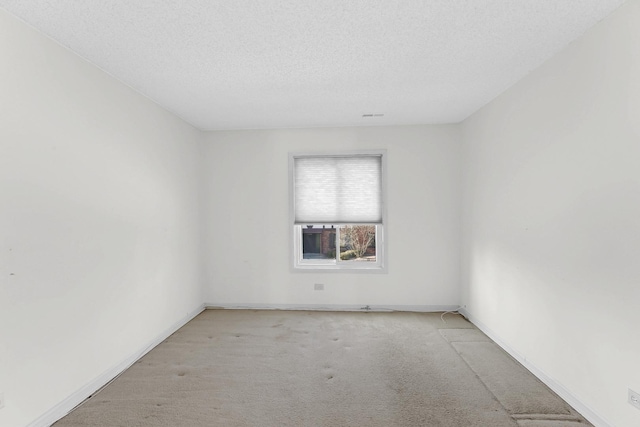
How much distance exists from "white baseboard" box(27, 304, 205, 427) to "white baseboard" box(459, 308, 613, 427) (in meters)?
3.69

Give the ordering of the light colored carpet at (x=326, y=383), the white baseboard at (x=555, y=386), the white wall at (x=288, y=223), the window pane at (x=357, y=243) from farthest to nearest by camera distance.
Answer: the window pane at (x=357, y=243) < the white wall at (x=288, y=223) < the light colored carpet at (x=326, y=383) < the white baseboard at (x=555, y=386)

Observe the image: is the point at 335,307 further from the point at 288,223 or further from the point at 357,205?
the point at 357,205

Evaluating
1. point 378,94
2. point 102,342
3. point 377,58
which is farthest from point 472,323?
point 102,342

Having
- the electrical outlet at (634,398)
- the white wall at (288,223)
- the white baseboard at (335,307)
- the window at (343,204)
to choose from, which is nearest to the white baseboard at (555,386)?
the electrical outlet at (634,398)

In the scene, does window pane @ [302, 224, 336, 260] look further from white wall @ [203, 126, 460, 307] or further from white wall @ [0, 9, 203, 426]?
white wall @ [0, 9, 203, 426]

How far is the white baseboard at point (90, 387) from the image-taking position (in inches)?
86.0

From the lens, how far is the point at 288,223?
469cm

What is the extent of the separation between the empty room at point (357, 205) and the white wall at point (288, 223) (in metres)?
0.04

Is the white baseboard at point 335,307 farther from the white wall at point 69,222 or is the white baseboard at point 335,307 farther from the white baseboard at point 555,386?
the white wall at point 69,222

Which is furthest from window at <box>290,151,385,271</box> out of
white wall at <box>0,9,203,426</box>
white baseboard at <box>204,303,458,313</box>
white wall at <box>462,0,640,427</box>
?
white wall at <box>0,9,203,426</box>

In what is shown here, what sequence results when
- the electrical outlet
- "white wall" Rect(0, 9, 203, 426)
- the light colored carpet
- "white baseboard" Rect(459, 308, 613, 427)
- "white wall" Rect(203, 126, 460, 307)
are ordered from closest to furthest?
the electrical outlet → "white wall" Rect(0, 9, 203, 426) → "white baseboard" Rect(459, 308, 613, 427) → the light colored carpet → "white wall" Rect(203, 126, 460, 307)

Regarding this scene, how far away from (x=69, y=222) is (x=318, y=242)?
3.13 m

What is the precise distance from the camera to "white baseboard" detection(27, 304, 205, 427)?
7.16ft

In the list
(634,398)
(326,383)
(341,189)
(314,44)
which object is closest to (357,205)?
(341,189)
